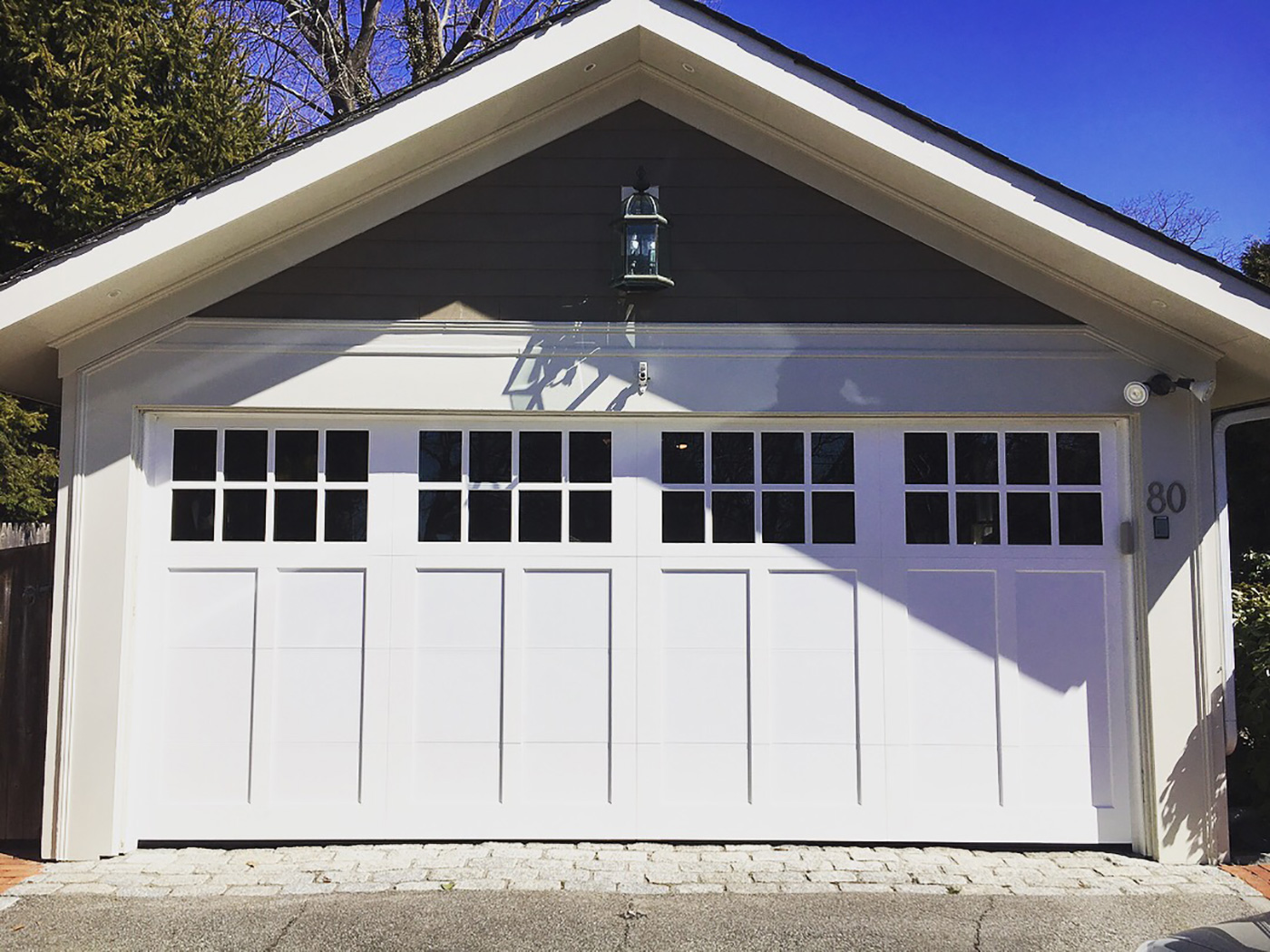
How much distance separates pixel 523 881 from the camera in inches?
212

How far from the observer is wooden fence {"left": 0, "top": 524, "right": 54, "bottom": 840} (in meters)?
6.21

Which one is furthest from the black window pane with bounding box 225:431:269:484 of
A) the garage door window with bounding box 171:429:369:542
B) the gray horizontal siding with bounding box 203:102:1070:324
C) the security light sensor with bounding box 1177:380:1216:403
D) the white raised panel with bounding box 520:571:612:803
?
the security light sensor with bounding box 1177:380:1216:403

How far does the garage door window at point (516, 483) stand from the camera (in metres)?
6.16

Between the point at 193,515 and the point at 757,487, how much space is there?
→ 3.32 metres

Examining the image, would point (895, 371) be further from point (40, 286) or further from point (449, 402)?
point (40, 286)

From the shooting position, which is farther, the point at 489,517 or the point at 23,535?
the point at 23,535

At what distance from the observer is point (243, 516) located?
614 centimetres

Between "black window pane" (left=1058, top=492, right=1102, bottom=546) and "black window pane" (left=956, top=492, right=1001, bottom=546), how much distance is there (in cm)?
37

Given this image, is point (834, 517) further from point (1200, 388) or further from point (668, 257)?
point (1200, 388)

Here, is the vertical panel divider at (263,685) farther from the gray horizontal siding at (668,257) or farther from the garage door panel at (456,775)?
the gray horizontal siding at (668,257)

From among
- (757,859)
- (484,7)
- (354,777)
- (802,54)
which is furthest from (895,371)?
(484,7)

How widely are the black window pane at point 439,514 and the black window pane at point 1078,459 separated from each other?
3.56 m

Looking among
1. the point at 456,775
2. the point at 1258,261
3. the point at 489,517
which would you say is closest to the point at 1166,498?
the point at 489,517

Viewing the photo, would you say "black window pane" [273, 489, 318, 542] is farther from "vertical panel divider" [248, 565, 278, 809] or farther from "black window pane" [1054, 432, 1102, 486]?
"black window pane" [1054, 432, 1102, 486]
